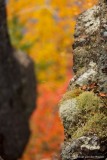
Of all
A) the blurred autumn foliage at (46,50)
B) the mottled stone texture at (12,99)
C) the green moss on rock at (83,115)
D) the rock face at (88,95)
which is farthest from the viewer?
the blurred autumn foliage at (46,50)

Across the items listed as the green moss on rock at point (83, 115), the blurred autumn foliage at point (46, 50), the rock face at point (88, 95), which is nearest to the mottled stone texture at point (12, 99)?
the blurred autumn foliage at point (46, 50)

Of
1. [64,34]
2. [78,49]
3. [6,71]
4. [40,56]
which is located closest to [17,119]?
[6,71]

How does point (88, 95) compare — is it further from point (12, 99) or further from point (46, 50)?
point (46, 50)

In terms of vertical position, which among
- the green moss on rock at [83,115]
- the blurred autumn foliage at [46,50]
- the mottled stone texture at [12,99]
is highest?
the blurred autumn foliage at [46,50]

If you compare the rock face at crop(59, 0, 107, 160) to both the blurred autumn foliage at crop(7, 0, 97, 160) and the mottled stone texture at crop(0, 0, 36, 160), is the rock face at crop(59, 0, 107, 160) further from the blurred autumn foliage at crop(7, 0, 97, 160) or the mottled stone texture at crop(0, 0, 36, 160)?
the blurred autumn foliage at crop(7, 0, 97, 160)

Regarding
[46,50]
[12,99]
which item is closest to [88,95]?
[12,99]

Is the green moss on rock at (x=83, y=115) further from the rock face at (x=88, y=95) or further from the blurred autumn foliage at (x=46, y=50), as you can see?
the blurred autumn foliage at (x=46, y=50)

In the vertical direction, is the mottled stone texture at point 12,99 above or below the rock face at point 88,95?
above
